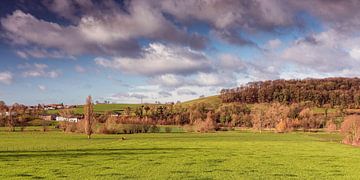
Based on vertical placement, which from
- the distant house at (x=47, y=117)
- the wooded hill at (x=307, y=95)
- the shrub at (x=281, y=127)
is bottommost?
the shrub at (x=281, y=127)

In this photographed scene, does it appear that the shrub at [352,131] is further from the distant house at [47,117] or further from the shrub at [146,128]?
the distant house at [47,117]

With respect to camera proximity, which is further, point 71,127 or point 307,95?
point 307,95

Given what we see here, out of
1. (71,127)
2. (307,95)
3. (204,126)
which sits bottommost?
(204,126)

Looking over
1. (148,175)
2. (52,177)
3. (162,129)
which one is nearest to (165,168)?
(148,175)

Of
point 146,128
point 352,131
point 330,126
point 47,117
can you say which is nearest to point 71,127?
point 146,128

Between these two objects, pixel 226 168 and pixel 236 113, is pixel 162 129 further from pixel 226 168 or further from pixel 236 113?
pixel 226 168

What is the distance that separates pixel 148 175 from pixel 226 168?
21.0 feet

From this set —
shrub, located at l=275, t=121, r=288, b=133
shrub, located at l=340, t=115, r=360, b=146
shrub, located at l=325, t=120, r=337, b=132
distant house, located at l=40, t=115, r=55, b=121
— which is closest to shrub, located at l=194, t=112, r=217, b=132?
shrub, located at l=275, t=121, r=288, b=133

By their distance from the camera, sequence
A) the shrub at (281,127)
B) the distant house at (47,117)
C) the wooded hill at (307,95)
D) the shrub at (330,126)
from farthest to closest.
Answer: the wooded hill at (307,95) < the distant house at (47,117) < the shrub at (330,126) < the shrub at (281,127)

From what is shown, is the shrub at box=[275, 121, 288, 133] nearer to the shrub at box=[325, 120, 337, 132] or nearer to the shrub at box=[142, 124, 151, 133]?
the shrub at box=[325, 120, 337, 132]

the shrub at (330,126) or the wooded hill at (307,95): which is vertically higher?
the wooded hill at (307,95)

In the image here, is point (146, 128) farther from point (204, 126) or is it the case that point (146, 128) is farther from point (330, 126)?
point (330, 126)

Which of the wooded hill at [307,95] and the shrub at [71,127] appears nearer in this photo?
the shrub at [71,127]

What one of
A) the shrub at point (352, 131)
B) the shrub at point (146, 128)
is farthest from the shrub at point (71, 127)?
the shrub at point (352, 131)
